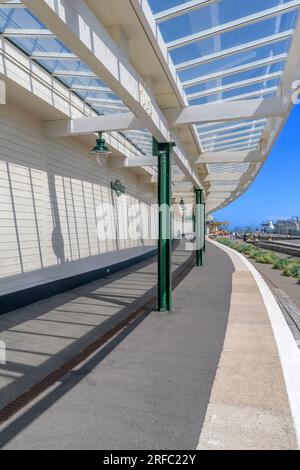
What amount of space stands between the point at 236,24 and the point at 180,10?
0.89 metres

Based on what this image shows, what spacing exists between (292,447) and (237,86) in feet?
18.2

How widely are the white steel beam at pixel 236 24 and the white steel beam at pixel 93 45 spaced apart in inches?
32.3

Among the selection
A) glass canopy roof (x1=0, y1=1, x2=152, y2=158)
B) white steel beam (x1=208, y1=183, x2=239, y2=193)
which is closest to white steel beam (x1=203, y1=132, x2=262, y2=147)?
glass canopy roof (x1=0, y1=1, x2=152, y2=158)

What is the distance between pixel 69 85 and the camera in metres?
7.23

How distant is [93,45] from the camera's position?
3035 millimetres

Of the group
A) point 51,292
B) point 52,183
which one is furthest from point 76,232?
point 51,292

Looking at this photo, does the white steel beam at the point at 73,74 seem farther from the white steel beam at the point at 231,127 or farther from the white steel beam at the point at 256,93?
the white steel beam at the point at 231,127

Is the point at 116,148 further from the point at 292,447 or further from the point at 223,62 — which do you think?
the point at 292,447

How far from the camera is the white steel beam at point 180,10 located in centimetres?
397

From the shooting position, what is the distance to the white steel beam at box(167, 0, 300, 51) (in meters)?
4.40

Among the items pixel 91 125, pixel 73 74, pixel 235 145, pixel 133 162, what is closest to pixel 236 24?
pixel 73 74

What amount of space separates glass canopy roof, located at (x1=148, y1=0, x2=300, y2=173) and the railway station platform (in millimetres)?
3694

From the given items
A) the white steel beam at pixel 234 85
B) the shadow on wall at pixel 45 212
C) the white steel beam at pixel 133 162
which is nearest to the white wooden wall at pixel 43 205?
the shadow on wall at pixel 45 212

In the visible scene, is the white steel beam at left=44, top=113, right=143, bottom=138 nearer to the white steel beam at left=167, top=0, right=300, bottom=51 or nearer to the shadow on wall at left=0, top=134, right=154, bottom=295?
the shadow on wall at left=0, top=134, right=154, bottom=295
